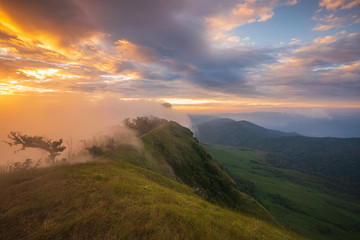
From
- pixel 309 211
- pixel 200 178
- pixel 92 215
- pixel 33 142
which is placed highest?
pixel 92 215

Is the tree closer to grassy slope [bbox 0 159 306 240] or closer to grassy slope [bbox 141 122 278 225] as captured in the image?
grassy slope [bbox 0 159 306 240]

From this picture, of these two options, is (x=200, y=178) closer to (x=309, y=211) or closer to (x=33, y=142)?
(x=33, y=142)

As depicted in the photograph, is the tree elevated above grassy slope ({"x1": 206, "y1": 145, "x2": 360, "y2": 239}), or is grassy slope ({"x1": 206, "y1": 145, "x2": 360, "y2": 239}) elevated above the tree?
the tree

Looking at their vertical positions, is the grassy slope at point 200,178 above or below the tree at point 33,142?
below

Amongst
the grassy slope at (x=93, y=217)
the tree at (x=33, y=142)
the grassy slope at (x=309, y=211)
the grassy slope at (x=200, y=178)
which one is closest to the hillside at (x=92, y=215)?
the grassy slope at (x=93, y=217)

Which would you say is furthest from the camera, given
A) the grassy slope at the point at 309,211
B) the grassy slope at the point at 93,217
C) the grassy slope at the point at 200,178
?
the grassy slope at the point at 309,211

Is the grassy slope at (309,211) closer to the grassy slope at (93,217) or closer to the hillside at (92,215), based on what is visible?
the hillside at (92,215)

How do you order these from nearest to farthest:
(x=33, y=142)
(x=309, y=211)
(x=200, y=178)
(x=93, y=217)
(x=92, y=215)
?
(x=93, y=217) < (x=92, y=215) < (x=33, y=142) < (x=200, y=178) < (x=309, y=211)

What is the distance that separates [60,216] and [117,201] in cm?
249

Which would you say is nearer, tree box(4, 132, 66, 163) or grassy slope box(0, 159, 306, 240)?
grassy slope box(0, 159, 306, 240)

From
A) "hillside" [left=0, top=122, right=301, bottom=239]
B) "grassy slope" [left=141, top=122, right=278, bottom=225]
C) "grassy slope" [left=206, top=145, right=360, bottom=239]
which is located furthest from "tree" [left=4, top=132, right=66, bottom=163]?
"grassy slope" [left=206, top=145, right=360, bottom=239]

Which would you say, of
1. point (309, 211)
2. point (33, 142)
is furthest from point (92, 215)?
point (309, 211)

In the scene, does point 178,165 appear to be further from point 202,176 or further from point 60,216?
point 60,216

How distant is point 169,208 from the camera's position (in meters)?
7.87
